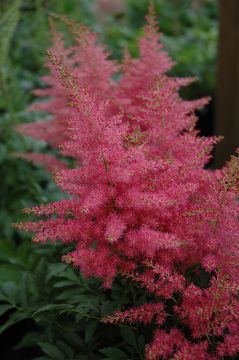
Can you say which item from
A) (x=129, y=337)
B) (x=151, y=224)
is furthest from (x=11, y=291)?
(x=151, y=224)

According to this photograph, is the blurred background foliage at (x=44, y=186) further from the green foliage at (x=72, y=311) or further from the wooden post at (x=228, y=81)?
the wooden post at (x=228, y=81)

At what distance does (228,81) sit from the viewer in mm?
2713

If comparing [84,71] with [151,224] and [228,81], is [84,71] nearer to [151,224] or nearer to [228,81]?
[151,224]

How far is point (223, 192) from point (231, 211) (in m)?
0.06

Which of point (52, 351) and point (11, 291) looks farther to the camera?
point (11, 291)

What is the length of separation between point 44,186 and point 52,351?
1.24 meters

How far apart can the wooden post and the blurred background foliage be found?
1.93 feet

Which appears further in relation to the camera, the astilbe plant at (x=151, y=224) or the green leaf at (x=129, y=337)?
the green leaf at (x=129, y=337)

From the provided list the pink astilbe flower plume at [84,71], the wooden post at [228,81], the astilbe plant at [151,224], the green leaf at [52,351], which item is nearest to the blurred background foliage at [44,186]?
the green leaf at [52,351]

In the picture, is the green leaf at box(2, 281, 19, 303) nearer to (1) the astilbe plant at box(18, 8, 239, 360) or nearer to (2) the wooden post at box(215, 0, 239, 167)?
(1) the astilbe plant at box(18, 8, 239, 360)

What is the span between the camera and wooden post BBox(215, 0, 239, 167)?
2.57 m

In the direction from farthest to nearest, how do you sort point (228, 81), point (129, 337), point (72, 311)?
point (228, 81) < point (72, 311) < point (129, 337)

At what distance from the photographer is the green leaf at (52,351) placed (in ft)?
4.27

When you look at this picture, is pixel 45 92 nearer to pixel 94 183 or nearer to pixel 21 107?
pixel 94 183
